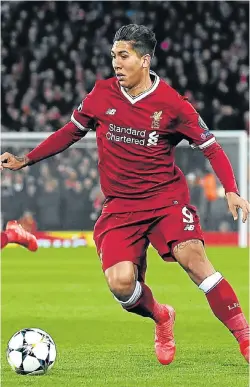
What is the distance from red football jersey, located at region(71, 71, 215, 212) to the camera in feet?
21.5

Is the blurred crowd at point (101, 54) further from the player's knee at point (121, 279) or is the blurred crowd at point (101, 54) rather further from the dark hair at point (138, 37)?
the player's knee at point (121, 279)

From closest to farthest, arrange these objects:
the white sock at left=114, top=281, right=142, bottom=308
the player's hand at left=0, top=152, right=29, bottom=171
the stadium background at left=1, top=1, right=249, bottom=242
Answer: the white sock at left=114, top=281, right=142, bottom=308 → the player's hand at left=0, top=152, right=29, bottom=171 → the stadium background at left=1, top=1, right=249, bottom=242

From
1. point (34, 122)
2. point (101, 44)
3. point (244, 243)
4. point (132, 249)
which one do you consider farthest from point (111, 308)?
point (101, 44)

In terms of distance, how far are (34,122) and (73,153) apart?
12.5 ft

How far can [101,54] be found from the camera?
2552 cm

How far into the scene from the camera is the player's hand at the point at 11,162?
22.7ft

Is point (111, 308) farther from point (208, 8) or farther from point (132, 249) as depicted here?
point (208, 8)

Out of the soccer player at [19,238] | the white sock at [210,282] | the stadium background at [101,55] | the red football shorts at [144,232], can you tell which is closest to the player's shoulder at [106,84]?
the red football shorts at [144,232]

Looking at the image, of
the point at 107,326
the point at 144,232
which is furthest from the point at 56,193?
the point at 144,232

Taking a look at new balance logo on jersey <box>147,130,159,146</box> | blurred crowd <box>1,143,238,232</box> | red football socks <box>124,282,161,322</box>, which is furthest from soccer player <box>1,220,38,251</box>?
blurred crowd <box>1,143,238,232</box>

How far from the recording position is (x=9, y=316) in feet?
32.3

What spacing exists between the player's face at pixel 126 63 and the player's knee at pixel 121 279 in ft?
3.74

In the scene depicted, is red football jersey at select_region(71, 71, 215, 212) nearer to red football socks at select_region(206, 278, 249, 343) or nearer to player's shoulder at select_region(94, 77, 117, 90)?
player's shoulder at select_region(94, 77, 117, 90)

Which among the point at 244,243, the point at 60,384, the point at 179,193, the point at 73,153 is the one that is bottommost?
the point at 244,243
